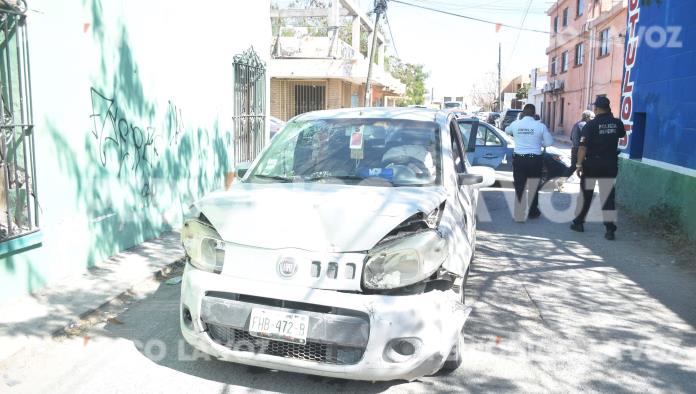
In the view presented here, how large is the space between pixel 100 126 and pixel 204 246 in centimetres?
318

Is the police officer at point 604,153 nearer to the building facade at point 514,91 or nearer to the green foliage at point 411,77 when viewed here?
the building facade at point 514,91

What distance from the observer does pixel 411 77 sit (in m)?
58.9

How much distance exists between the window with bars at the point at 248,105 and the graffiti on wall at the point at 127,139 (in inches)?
98.8

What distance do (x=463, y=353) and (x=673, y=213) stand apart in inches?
207

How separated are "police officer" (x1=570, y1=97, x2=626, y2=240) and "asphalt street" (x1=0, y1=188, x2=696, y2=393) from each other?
1285mm

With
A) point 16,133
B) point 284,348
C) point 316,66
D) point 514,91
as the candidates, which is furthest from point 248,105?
point 514,91

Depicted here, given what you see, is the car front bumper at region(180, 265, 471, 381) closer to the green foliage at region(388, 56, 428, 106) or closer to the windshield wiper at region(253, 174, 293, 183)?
the windshield wiper at region(253, 174, 293, 183)

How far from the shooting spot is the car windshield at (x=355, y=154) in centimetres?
414

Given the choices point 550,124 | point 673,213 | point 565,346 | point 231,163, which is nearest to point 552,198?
point 673,213

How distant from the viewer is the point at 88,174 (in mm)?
5754

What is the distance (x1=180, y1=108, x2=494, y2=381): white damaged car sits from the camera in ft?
10.0

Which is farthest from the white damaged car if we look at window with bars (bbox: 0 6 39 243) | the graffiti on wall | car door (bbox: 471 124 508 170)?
car door (bbox: 471 124 508 170)

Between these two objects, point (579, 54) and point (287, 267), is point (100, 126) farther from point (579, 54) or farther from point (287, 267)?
point (579, 54)

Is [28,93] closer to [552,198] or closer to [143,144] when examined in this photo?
[143,144]
